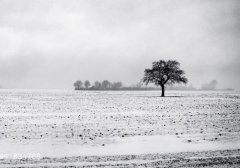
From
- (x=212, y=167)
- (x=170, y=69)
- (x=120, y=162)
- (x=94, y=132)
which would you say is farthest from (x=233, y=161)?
(x=170, y=69)

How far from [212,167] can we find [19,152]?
8.12 m

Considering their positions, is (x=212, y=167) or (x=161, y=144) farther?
(x=161, y=144)

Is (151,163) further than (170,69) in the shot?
No

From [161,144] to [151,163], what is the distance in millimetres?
5072

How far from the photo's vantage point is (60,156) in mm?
12953

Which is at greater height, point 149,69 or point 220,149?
point 149,69

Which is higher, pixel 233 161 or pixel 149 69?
pixel 149 69

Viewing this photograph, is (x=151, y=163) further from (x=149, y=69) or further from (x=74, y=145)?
(x=149, y=69)

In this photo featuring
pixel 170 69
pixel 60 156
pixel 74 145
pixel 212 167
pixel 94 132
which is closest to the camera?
pixel 212 167

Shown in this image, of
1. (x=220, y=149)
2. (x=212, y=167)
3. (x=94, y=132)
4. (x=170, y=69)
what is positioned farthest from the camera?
(x=170, y=69)

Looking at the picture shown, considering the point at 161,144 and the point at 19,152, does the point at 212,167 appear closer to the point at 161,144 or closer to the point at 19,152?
the point at 161,144

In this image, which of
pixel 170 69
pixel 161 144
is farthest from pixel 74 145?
pixel 170 69

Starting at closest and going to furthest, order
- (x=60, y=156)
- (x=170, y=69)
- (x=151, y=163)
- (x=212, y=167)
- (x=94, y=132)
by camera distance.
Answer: (x=212, y=167)
(x=151, y=163)
(x=60, y=156)
(x=94, y=132)
(x=170, y=69)

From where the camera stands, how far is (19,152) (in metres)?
13.7
